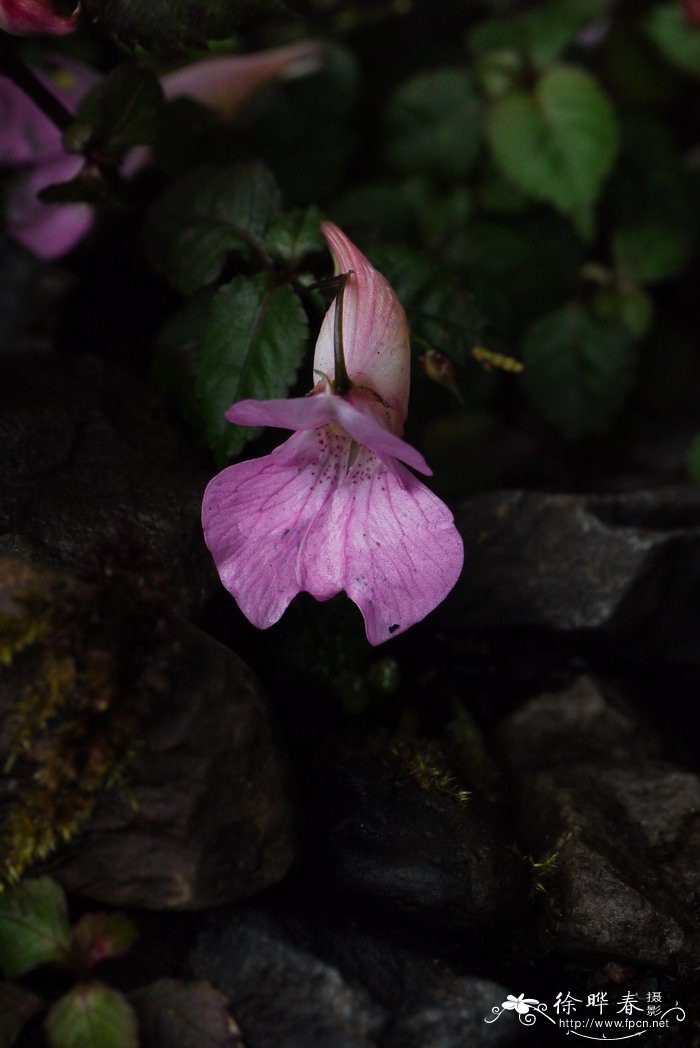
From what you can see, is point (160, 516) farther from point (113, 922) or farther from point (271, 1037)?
point (271, 1037)

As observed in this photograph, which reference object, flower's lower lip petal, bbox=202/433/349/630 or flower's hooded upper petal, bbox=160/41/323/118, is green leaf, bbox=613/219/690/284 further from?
flower's lower lip petal, bbox=202/433/349/630

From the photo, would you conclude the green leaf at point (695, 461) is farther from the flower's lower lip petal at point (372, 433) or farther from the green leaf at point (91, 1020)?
the green leaf at point (91, 1020)

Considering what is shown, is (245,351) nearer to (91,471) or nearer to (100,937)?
(91,471)

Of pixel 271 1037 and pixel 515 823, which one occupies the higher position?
pixel 271 1037

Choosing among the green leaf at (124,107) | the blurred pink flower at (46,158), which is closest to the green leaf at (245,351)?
the green leaf at (124,107)

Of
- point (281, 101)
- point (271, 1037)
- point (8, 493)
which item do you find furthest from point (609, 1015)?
point (281, 101)
